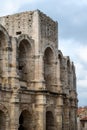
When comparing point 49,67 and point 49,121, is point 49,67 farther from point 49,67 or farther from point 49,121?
point 49,121

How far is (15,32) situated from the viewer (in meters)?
32.5

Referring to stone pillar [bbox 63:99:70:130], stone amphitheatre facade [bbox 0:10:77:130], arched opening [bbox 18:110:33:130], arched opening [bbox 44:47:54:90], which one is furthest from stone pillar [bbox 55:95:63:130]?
arched opening [bbox 18:110:33:130]

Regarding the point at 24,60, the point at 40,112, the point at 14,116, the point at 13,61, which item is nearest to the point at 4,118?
the point at 14,116

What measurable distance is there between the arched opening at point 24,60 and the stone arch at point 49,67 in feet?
8.13

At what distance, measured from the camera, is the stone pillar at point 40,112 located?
30.2 m

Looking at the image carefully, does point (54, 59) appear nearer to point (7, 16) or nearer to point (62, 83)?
point (62, 83)

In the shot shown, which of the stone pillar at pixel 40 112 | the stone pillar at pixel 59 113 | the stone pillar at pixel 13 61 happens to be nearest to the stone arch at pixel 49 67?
the stone pillar at pixel 59 113

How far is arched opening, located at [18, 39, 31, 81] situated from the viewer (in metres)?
31.3

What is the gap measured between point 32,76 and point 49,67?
11.0 feet

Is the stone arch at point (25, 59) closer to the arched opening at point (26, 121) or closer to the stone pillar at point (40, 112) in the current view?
the stone pillar at point (40, 112)

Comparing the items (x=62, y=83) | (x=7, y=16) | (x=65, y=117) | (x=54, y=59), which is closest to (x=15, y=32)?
(x=7, y=16)

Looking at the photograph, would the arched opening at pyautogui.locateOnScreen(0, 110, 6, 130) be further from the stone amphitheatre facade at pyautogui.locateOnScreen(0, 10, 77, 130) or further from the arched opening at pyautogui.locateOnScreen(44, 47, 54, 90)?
the arched opening at pyautogui.locateOnScreen(44, 47, 54, 90)

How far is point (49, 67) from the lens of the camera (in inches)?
1342

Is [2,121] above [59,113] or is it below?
below
